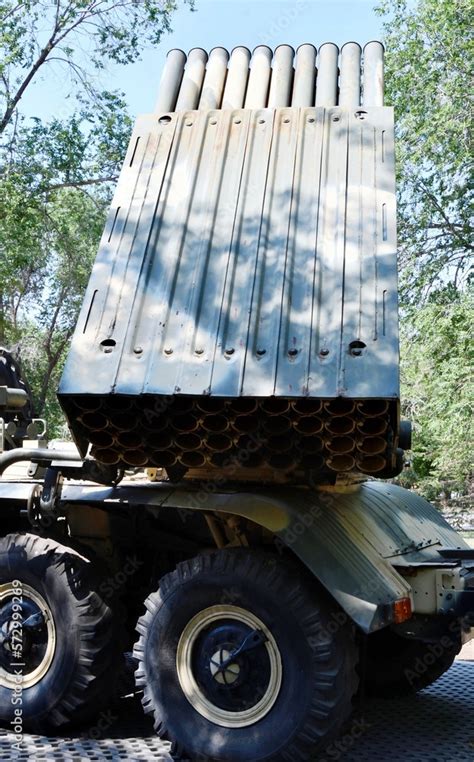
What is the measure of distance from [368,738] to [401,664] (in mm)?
1251

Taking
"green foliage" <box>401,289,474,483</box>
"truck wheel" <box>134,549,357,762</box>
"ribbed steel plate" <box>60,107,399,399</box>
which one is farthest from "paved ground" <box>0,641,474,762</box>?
"green foliage" <box>401,289,474,483</box>

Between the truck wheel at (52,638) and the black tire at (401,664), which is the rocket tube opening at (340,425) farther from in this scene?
the black tire at (401,664)

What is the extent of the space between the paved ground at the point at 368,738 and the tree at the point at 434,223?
8.69 metres

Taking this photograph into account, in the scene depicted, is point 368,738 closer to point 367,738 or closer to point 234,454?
point 367,738

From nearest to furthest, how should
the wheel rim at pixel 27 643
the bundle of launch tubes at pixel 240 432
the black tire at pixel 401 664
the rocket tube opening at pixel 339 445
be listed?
1. the bundle of launch tubes at pixel 240 432
2. the rocket tube opening at pixel 339 445
3. the wheel rim at pixel 27 643
4. the black tire at pixel 401 664

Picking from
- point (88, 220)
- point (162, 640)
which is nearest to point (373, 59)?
point (162, 640)

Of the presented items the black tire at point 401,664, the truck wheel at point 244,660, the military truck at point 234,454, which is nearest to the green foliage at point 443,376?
the black tire at point 401,664

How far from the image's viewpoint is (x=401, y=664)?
6816mm

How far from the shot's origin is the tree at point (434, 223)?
1524 centimetres

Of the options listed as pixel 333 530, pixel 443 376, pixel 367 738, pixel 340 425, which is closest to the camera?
pixel 340 425

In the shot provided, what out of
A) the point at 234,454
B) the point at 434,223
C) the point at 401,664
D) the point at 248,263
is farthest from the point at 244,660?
the point at 434,223

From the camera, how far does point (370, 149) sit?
574 cm

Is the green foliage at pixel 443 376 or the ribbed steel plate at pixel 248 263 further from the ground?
the green foliage at pixel 443 376

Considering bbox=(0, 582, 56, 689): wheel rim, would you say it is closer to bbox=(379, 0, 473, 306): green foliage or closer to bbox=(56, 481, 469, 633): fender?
bbox=(56, 481, 469, 633): fender
